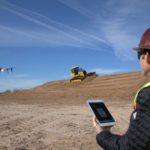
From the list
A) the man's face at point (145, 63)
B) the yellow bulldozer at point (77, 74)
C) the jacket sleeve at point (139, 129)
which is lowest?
the yellow bulldozer at point (77, 74)

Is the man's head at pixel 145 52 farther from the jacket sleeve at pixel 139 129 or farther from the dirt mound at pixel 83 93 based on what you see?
the dirt mound at pixel 83 93

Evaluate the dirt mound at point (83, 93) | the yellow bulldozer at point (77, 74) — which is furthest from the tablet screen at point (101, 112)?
the yellow bulldozer at point (77, 74)

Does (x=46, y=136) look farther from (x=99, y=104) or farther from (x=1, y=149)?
(x=99, y=104)

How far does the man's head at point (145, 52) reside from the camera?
101 inches

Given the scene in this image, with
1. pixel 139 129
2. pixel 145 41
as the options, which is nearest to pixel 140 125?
pixel 139 129

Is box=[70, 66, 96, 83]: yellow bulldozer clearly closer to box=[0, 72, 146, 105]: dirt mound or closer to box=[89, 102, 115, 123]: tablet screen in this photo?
box=[0, 72, 146, 105]: dirt mound

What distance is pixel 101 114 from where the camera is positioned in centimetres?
291

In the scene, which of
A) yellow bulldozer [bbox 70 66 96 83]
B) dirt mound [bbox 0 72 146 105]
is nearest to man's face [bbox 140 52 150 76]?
dirt mound [bbox 0 72 146 105]

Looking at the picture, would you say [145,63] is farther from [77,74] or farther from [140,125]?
[77,74]

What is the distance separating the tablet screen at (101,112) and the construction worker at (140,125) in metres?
0.22

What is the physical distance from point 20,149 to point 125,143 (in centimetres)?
697

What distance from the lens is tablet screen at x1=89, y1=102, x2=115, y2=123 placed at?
9.39 ft

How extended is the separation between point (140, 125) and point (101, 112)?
23.0 inches

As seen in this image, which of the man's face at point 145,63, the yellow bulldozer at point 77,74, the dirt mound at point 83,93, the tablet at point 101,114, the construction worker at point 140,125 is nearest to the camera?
the construction worker at point 140,125
